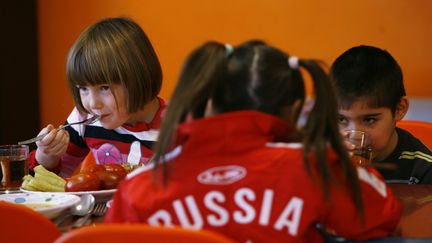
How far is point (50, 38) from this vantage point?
2791 millimetres

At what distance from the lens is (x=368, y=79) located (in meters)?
1.50

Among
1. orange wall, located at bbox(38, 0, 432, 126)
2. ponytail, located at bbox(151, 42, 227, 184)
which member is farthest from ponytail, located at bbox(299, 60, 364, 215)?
orange wall, located at bbox(38, 0, 432, 126)

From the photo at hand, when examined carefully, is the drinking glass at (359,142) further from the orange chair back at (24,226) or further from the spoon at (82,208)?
the orange chair back at (24,226)

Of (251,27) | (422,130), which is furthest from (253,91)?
(251,27)

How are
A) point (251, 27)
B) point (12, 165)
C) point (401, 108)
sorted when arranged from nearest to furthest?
point (12, 165) < point (401, 108) < point (251, 27)

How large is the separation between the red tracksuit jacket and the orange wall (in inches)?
62.7

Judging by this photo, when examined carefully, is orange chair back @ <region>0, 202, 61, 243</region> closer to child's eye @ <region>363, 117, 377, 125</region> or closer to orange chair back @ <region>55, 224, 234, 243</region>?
orange chair back @ <region>55, 224, 234, 243</region>

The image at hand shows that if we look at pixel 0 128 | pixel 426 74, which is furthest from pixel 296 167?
pixel 0 128

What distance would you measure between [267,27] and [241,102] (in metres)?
1.68

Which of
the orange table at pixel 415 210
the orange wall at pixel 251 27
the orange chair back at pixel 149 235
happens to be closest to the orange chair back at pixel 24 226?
the orange chair back at pixel 149 235

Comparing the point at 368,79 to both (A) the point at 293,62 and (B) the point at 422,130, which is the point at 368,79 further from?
(A) the point at 293,62

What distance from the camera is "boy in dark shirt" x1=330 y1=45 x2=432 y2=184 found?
1478mm

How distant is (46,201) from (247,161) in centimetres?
48

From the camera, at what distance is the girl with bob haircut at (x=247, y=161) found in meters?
0.77
